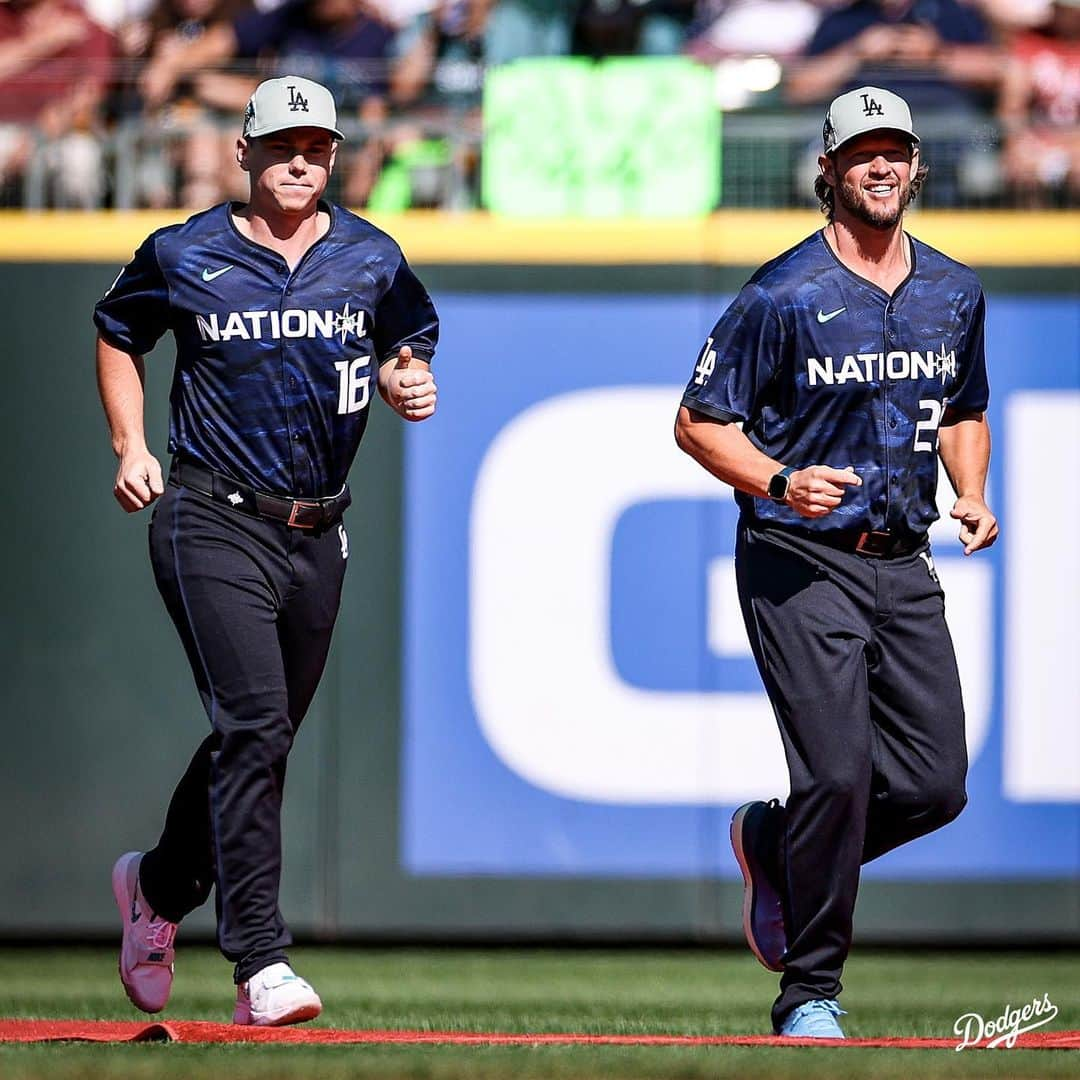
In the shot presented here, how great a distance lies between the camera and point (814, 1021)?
4.48 m

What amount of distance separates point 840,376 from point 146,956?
214cm

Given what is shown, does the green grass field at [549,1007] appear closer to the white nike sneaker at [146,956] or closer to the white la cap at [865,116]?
the white nike sneaker at [146,956]

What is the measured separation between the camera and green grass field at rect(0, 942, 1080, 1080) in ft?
11.9

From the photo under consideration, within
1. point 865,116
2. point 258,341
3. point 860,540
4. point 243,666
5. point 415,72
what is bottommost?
point 243,666

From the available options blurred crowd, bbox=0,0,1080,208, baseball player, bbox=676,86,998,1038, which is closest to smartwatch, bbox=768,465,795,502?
baseball player, bbox=676,86,998,1038

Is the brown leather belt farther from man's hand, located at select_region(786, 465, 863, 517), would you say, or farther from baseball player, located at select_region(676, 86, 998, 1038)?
man's hand, located at select_region(786, 465, 863, 517)

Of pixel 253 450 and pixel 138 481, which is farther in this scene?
pixel 253 450

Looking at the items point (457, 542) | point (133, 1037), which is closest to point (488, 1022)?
point (133, 1037)

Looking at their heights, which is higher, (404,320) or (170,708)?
(404,320)

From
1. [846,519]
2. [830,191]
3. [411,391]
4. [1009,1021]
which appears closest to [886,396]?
[846,519]

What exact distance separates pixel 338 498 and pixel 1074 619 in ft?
11.6

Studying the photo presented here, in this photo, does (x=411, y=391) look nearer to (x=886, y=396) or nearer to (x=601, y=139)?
(x=886, y=396)

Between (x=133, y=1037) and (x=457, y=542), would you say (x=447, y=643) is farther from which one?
(x=133, y=1037)

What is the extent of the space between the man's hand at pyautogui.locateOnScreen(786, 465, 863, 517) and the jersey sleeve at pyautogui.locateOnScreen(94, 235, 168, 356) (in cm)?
154
